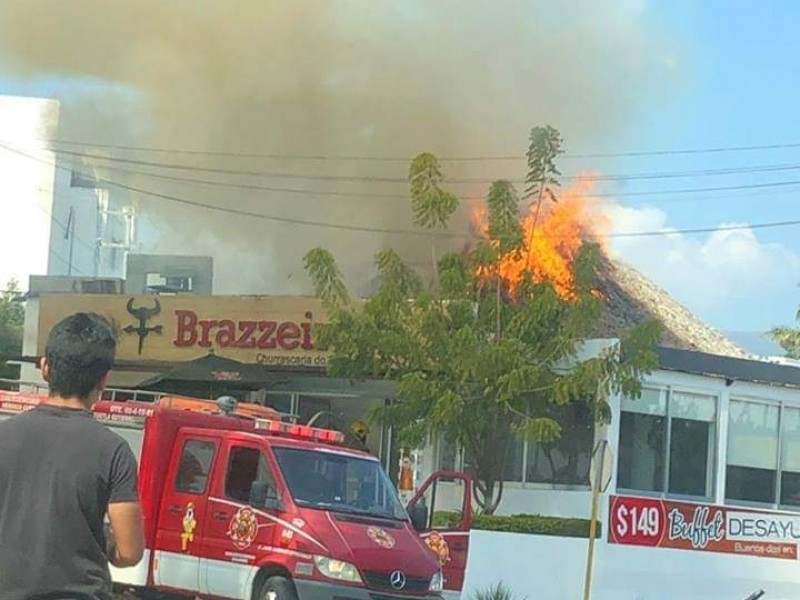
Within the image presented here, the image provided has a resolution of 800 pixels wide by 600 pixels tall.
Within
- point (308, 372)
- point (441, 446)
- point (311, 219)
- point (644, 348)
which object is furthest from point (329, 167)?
point (644, 348)

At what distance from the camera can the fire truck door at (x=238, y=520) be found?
10211 millimetres

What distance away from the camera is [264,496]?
1022 centimetres

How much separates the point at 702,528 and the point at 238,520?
22.2 ft

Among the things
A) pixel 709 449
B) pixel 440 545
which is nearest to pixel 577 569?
pixel 440 545

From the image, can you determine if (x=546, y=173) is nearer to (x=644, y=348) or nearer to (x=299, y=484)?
(x=644, y=348)

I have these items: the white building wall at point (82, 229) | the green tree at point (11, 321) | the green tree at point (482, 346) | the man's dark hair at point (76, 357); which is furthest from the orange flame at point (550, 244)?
the white building wall at point (82, 229)

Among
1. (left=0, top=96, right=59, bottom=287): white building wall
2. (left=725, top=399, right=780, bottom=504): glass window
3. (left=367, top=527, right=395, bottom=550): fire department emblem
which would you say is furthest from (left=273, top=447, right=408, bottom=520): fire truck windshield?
(left=0, top=96, right=59, bottom=287): white building wall

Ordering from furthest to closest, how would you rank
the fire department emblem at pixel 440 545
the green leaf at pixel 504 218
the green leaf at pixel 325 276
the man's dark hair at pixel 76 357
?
the green leaf at pixel 325 276, the green leaf at pixel 504 218, the fire department emblem at pixel 440 545, the man's dark hair at pixel 76 357

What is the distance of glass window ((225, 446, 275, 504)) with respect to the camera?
10.5 metres

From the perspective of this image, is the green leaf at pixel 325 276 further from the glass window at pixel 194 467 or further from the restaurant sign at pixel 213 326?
the glass window at pixel 194 467

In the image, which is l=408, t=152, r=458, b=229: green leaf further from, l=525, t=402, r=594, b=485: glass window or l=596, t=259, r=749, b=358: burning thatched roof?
l=596, t=259, r=749, b=358: burning thatched roof

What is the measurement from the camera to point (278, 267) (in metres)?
29.3

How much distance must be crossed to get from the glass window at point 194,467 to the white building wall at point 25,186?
46736 mm

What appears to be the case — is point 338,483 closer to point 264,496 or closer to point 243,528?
point 264,496
